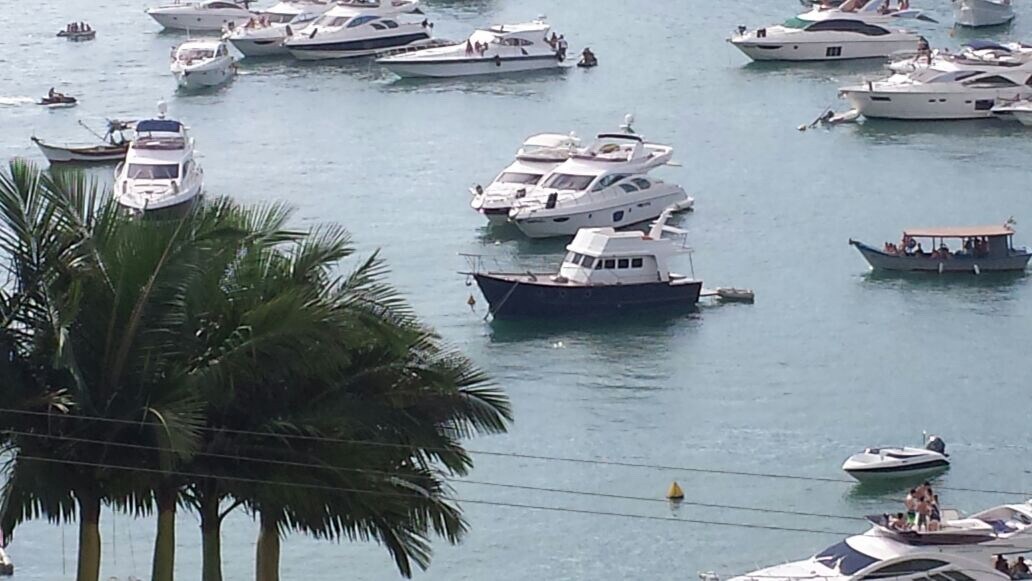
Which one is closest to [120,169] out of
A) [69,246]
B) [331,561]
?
[331,561]

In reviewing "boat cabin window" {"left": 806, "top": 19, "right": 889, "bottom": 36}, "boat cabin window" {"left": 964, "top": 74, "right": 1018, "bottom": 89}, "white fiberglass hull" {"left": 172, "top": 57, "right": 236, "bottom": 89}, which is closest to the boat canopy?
"boat cabin window" {"left": 964, "top": 74, "right": 1018, "bottom": 89}

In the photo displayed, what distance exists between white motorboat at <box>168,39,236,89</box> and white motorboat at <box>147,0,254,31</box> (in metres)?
9.15

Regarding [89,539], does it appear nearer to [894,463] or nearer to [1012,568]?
[1012,568]

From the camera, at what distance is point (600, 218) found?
47.6 meters

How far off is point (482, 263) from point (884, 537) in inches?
789

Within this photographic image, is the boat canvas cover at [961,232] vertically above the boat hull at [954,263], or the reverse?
the boat canvas cover at [961,232]

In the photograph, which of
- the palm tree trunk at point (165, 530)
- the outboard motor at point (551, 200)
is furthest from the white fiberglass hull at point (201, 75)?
the palm tree trunk at point (165, 530)

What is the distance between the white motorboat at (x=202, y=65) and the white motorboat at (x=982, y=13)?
2293 centimetres

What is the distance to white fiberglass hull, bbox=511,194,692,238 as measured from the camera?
153 feet

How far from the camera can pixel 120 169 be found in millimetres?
49438

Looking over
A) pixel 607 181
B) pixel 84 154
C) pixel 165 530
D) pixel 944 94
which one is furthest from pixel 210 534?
pixel 944 94

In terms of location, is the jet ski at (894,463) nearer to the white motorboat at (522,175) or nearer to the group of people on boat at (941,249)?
the group of people on boat at (941,249)

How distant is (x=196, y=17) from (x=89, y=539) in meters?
64.1

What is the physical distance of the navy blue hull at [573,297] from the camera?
4038 centimetres
